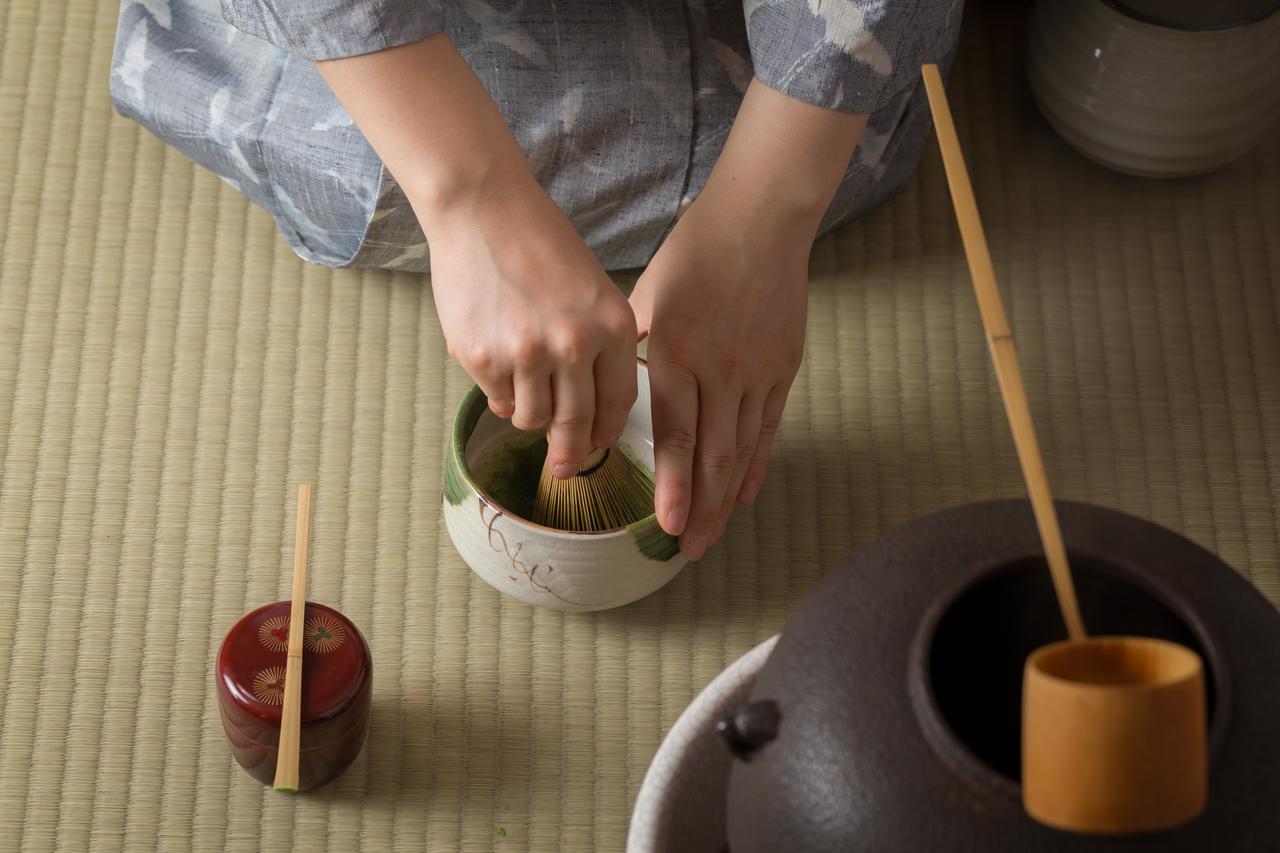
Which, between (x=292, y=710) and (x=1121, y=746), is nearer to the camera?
(x=1121, y=746)

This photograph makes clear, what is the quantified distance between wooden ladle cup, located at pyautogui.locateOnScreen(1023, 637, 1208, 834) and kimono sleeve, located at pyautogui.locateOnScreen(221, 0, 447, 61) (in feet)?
1.80

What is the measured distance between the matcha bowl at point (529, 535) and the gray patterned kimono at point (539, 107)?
186mm

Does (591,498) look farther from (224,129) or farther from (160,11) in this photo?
(160,11)


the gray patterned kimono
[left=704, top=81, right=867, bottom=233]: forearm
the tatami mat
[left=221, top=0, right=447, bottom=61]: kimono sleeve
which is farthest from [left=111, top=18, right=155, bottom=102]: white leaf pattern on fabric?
[left=704, top=81, right=867, bottom=233]: forearm

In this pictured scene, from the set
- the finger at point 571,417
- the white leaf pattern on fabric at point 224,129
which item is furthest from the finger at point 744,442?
the white leaf pattern on fabric at point 224,129

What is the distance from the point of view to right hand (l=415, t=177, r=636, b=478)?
698mm

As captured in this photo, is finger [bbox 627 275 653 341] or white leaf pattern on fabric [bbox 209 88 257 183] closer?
finger [bbox 627 275 653 341]

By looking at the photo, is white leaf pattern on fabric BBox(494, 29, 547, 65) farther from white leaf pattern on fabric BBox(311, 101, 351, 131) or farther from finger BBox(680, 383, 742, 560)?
finger BBox(680, 383, 742, 560)

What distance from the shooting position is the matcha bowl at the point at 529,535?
790 millimetres

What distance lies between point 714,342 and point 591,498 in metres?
0.14

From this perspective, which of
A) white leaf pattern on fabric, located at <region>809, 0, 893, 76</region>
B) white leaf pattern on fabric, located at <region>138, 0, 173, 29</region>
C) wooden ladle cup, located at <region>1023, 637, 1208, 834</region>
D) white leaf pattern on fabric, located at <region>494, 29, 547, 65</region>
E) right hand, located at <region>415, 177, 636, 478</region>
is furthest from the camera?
white leaf pattern on fabric, located at <region>138, 0, 173, 29</region>

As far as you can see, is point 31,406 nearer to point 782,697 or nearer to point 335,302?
point 335,302

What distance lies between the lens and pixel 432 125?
76cm

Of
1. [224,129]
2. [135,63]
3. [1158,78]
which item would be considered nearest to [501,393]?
[224,129]
